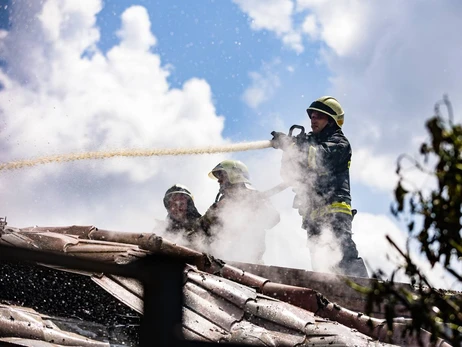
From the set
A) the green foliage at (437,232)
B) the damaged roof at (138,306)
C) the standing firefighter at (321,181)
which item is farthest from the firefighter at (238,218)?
the green foliage at (437,232)

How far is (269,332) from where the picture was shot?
4160 millimetres

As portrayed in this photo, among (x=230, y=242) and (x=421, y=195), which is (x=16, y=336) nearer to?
(x=421, y=195)

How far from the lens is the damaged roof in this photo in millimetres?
3799

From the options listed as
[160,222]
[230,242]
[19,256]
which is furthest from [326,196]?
[19,256]

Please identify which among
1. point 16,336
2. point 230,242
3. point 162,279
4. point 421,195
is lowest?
point 16,336

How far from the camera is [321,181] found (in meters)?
8.02

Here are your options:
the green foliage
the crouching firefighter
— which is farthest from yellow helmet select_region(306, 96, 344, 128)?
the green foliage

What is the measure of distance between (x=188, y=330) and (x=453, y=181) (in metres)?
2.63

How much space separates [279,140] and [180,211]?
6.43 feet

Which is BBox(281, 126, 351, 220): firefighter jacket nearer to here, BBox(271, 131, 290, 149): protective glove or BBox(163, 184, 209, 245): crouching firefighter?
BBox(271, 131, 290, 149): protective glove

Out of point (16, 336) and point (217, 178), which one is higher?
point (217, 178)

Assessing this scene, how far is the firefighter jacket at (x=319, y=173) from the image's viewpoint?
26.1 feet

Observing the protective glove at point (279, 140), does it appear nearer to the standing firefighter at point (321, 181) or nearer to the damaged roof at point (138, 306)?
the standing firefighter at point (321, 181)

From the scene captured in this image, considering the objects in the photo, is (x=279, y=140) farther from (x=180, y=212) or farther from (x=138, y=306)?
(x=138, y=306)
